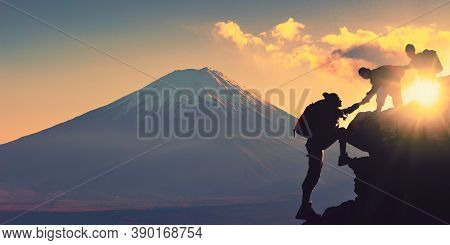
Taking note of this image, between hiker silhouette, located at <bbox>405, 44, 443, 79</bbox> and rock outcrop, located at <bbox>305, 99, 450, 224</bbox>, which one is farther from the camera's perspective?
hiker silhouette, located at <bbox>405, 44, 443, 79</bbox>

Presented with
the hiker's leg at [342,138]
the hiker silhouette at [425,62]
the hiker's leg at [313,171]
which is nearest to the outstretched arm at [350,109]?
the hiker's leg at [342,138]

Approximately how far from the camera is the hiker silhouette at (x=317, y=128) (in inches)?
993

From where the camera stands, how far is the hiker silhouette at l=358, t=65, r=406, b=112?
25.2 meters

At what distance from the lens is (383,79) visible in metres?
25.3

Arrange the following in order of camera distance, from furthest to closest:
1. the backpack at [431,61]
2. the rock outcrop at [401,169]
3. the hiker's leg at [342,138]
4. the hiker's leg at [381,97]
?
the hiker's leg at [381,97], the hiker's leg at [342,138], the backpack at [431,61], the rock outcrop at [401,169]

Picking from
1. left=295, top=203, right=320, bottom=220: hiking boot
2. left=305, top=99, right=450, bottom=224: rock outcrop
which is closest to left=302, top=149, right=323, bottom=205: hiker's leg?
left=295, top=203, right=320, bottom=220: hiking boot

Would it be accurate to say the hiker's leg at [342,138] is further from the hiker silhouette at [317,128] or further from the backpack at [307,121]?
the backpack at [307,121]

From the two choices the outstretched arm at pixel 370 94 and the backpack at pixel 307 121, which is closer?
the outstretched arm at pixel 370 94

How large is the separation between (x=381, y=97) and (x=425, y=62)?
242 centimetres

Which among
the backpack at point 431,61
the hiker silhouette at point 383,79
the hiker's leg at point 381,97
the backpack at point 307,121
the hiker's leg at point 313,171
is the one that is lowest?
the hiker's leg at point 313,171

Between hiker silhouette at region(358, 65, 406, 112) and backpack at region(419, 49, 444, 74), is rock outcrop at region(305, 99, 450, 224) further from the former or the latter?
backpack at region(419, 49, 444, 74)

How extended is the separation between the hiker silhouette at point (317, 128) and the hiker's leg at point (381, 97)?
1519 mm

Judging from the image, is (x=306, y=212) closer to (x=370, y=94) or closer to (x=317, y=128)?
(x=317, y=128)
